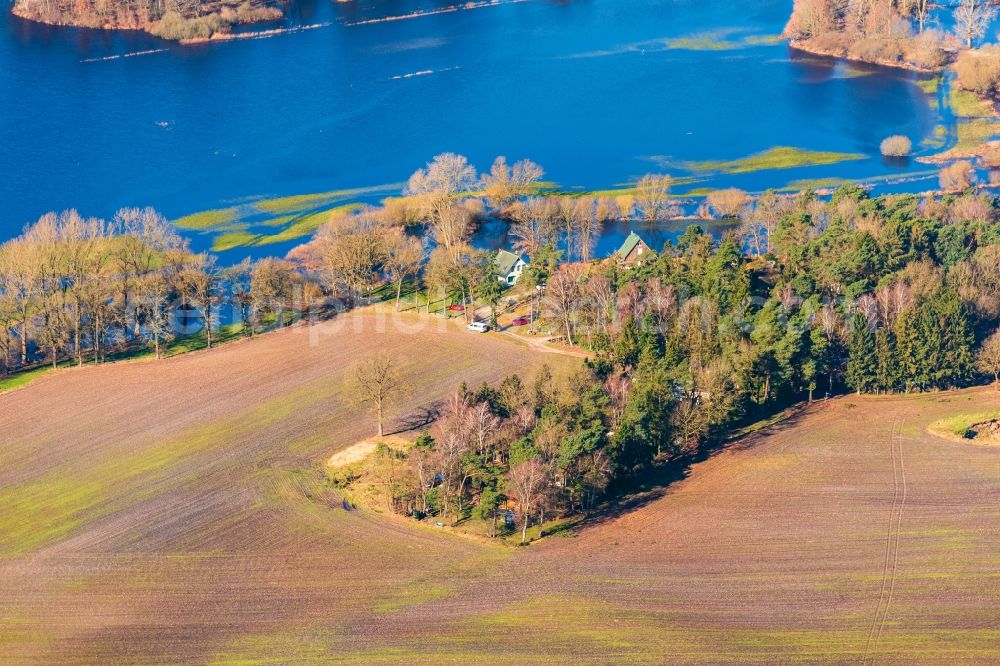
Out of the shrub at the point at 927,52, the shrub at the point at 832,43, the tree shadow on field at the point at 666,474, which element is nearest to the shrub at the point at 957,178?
the shrub at the point at 927,52

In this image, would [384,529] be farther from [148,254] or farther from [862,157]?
[862,157]

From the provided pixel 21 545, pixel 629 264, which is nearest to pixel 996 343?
pixel 629 264

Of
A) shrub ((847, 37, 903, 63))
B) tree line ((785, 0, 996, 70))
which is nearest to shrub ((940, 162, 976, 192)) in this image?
tree line ((785, 0, 996, 70))

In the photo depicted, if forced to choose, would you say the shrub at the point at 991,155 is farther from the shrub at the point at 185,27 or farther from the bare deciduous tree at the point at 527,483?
the shrub at the point at 185,27

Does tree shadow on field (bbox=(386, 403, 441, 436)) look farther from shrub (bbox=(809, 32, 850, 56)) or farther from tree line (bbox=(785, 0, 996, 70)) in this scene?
shrub (bbox=(809, 32, 850, 56))

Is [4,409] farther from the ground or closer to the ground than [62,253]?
closer to the ground
